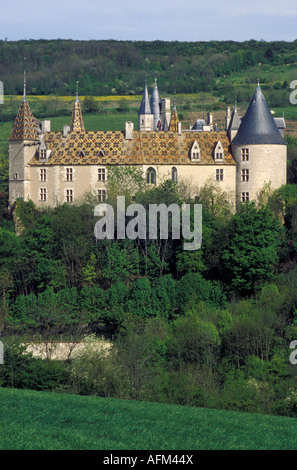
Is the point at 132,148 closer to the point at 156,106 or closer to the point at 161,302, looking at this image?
the point at 161,302

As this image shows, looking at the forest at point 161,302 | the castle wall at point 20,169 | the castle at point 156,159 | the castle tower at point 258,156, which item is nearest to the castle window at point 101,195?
the castle at point 156,159

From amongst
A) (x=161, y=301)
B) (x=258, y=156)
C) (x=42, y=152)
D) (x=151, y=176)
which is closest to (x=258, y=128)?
(x=258, y=156)

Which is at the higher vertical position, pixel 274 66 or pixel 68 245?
pixel 274 66

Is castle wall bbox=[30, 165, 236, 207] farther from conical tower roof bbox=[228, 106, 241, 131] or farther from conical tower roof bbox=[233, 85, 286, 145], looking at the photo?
conical tower roof bbox=[228, 106, 241, 131]

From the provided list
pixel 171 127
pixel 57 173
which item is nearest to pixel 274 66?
pixel 171 127

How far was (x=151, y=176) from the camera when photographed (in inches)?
2537

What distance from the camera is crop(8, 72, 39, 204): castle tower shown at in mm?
65250

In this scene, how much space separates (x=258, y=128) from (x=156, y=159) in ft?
23.0

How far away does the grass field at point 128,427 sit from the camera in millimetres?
25266

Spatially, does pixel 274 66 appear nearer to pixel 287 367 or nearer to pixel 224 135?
pixel 224 135

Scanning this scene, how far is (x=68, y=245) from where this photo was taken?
5938cm

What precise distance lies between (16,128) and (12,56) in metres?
70.8

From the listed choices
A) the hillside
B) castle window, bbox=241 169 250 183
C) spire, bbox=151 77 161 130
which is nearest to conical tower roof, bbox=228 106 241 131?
castle window, bbox=241 169 250 183

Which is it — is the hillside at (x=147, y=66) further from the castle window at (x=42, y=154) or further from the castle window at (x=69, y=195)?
the castle window at (x=69, y=195)
